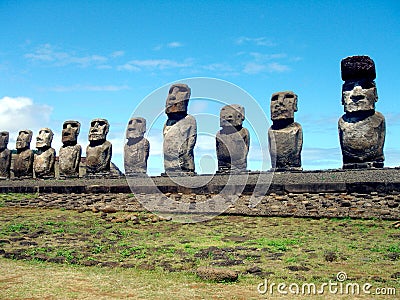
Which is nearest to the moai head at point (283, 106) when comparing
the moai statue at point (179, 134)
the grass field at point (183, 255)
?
the moai statue at point (179, 134)

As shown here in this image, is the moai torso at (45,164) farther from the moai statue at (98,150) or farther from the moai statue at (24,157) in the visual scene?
the moai statue at (98,150)

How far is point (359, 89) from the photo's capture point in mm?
12625

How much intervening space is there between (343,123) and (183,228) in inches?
209

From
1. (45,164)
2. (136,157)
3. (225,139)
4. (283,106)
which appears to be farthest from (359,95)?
(45,164)

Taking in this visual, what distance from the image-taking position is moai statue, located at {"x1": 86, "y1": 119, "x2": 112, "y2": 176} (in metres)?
17.5

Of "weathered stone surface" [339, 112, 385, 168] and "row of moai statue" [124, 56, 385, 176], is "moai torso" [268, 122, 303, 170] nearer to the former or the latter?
"row of moai statue" [124, 56, 385, 176]

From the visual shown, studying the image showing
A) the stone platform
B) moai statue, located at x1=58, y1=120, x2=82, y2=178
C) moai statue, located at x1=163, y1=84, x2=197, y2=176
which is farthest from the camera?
moai statue, located at x1=58, y1=120, x2=82, y2=178

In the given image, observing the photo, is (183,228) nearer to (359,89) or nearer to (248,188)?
(248,188)

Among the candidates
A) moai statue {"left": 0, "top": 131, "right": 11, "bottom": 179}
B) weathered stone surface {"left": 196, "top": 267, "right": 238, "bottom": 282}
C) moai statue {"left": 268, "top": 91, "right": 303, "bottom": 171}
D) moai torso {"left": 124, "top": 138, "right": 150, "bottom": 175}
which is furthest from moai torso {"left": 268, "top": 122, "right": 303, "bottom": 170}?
moai statue {"left": 0, "top": 131, "right": 11, "bottom": 179}

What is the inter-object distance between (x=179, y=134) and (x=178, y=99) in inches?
47.7

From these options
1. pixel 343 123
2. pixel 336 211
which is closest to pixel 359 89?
pixel 343 123

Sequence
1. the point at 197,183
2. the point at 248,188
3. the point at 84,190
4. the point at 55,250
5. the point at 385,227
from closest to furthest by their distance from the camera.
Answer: the point at 55,250, the point at 385,227, the point at 248,188, the point at 197,183, the point at 84,190

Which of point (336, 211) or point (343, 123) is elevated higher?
point (343, 123)
